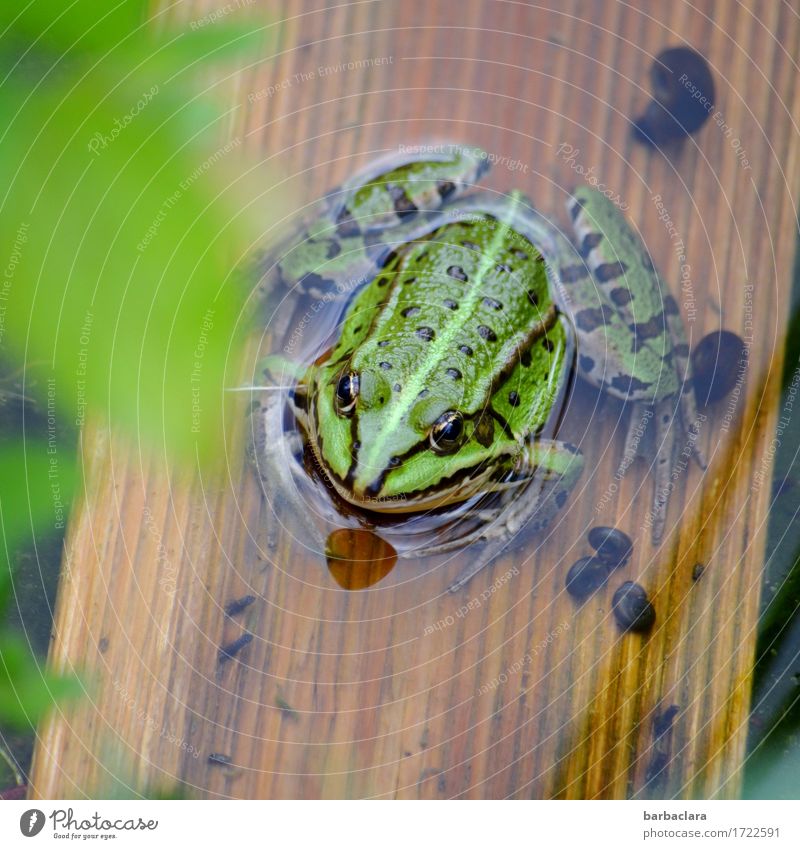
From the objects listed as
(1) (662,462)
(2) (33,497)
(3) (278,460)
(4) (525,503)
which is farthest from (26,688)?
(1) (662,462)

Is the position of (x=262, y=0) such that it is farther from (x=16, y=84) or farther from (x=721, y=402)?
(x=721, y=402)

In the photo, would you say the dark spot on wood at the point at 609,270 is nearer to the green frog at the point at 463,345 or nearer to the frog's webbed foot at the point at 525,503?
the green frog at the point at 463,345

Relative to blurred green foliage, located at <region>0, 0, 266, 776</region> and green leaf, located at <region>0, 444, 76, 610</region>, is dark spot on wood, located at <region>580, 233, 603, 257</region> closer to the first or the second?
blurred green foliage, located at <region>0, 0, 266, 776</region>

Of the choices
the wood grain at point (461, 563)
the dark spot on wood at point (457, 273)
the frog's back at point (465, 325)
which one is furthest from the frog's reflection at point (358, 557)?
the dark spot on wood at point (457, 273)

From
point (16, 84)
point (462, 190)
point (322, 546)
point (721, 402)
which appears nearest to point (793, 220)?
point (721, 402)

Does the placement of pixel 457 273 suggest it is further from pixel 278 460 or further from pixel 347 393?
pixel 278 460
